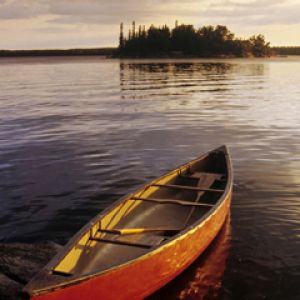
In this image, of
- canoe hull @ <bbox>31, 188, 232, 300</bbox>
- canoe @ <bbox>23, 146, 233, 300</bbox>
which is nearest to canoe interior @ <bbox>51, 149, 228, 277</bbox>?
canoe @ <bbox>23, 146, 233, 300</bbox>

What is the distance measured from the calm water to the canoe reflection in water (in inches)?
0.9

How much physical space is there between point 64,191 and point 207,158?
5.17 metres

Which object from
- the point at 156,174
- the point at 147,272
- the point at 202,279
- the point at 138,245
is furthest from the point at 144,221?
the point at 156,174

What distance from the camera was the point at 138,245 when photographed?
8867 millimetres

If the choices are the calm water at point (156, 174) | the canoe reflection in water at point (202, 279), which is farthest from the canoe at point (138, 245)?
the calm water at point (156, 174)

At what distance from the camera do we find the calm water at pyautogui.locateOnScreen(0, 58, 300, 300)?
981 centimetres

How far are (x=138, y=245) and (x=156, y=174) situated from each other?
8.10 meters

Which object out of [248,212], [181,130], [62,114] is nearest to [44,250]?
[248,212]

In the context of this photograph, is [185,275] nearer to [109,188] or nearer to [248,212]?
[248,212]

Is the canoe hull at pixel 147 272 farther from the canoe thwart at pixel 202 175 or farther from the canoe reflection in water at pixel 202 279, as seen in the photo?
the canoe thwart at pixel 202 175

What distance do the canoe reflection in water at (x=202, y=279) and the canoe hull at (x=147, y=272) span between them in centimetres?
26

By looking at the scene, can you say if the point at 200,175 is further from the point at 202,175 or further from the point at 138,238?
the point at 138,238

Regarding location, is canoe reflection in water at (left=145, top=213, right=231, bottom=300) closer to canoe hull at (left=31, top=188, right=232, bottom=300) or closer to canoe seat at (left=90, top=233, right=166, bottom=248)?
canoe hull at (left=31, top=188, right=232, bottom=300)

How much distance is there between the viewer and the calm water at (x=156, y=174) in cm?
981
